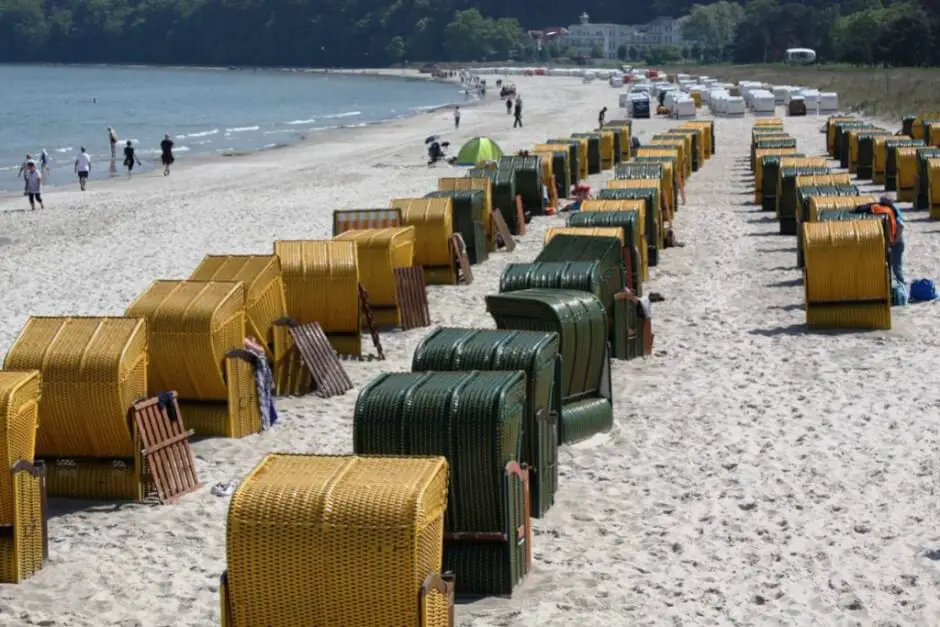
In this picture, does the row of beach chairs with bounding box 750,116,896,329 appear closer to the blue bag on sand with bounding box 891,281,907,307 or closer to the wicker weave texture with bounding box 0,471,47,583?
the blue bag on sand with bounding box 891,281,907,307

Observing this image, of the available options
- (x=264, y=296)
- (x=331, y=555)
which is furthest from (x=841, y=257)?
(x=331, y=555)

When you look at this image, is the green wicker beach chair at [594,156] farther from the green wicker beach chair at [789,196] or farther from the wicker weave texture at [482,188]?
the wicker weave texture at [482,188]

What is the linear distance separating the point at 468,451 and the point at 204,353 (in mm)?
4835

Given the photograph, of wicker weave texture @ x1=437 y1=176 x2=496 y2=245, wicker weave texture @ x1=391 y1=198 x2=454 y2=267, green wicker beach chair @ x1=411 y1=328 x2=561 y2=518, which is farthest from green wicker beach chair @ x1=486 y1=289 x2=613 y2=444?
wicker weave texture @ x1=437 y1=176 x2=496 y2=245

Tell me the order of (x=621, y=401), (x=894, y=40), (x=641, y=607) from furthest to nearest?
(x=894, y=40) → (x=621, y=401) → (x=641, y=607)

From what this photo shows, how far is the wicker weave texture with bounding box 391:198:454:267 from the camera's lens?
76.4ft

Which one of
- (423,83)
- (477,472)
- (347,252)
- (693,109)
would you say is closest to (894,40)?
(693,109)

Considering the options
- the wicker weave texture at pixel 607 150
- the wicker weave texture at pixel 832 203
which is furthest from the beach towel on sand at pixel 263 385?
the wicker weave texture at pixel 607 150

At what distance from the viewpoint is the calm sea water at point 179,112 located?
2874 inches

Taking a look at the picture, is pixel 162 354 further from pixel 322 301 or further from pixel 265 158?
pixel 265 158

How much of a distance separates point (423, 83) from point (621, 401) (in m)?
182

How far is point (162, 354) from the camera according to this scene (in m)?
14.4

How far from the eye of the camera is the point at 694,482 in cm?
1303

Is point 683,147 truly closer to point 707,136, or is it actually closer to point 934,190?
point 707,136
